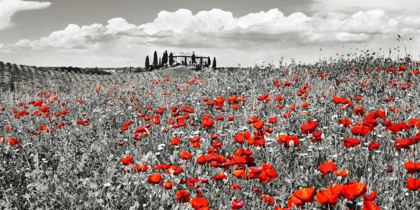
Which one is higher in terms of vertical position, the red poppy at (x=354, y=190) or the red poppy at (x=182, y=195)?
the red poppy at (x=354, y=190)

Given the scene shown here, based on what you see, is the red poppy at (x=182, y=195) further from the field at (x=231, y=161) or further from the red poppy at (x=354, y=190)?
the red poppy at (x=354, y=190)

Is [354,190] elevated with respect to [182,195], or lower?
elevated

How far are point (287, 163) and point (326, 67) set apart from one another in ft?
25.1

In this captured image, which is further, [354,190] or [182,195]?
[182,195]

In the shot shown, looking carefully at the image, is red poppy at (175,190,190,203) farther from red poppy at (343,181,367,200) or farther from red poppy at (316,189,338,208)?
red poppy at (343,181,367,200)

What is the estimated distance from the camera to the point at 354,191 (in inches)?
66.5

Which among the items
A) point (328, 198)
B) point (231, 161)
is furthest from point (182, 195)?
point (328, 198)

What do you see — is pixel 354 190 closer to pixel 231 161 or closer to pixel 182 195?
pixel 231 161

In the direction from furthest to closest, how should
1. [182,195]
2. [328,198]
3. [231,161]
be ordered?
[231,161] < [182,195] < [328,198]

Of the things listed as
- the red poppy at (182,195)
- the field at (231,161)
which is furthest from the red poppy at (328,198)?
the red poppy at (182,195)

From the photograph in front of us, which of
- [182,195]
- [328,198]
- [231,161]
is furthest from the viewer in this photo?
[231,161]

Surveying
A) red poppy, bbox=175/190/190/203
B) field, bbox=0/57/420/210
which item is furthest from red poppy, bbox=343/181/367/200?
red poppy, bbox=175/190/190/203

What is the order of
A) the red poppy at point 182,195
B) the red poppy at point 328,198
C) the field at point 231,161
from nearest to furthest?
the red poppy at point 328,198 → the red poppy at point 182,195 → the field at point 231,161

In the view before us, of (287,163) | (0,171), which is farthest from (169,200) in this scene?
(0,171)
